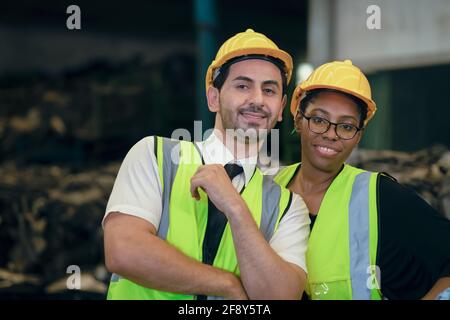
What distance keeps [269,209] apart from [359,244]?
33 cm

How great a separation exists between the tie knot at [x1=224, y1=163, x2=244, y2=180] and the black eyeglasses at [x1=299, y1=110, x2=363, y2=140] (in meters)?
0.30

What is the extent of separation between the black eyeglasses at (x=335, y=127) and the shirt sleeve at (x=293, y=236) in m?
0.27

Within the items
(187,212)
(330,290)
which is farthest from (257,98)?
(330,290)

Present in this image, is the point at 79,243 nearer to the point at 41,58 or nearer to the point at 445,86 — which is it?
the point at 41,58

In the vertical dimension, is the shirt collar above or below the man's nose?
below

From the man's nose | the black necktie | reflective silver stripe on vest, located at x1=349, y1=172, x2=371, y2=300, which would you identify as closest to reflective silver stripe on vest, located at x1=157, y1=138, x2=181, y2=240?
the black necktie

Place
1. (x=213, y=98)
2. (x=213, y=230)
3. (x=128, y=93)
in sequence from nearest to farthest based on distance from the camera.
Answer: (x=213, y=230) < (x=213, y=98) < (x=128, y=93)

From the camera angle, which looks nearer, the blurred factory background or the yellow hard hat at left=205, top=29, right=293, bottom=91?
the yellow hard hat at left=205, top=29, right=293, bottom=91

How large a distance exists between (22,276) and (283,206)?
2014 mm

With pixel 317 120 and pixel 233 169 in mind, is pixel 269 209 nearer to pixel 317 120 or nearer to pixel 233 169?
pixel 233 169

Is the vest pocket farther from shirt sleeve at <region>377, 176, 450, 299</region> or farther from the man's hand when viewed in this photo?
the man's hand

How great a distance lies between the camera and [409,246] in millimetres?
1797

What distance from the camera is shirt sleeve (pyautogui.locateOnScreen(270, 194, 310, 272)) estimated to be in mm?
1636

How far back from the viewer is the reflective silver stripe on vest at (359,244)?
181 centimetres
